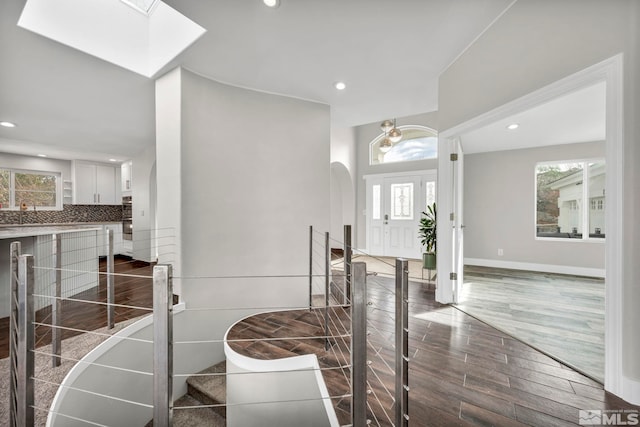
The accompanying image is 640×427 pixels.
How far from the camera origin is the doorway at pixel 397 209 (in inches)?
238

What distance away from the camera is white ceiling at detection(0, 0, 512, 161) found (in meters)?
2.04

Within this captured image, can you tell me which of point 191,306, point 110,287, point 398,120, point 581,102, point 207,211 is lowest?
point 191,306

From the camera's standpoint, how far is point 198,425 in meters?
2.57

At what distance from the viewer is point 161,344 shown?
1007 millimetres

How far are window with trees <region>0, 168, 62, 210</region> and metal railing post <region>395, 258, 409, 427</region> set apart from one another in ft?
26.7

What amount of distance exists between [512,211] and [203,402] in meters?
5.99

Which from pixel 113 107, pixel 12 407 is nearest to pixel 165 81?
pixel 113 107

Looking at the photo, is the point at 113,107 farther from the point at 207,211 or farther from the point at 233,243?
the point at 233,243

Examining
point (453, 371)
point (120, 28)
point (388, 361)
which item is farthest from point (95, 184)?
point (453, 371)

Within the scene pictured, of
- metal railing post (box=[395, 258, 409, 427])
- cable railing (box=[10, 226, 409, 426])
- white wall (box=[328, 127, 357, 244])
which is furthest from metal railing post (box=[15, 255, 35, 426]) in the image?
white wall (box=[328, 127, 357, 244])

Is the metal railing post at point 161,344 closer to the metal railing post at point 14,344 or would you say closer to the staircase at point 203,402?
the metal railing post at point 14,344

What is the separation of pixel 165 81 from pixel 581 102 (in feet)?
15.8

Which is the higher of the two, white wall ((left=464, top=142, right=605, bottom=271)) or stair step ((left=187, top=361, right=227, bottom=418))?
white wall ((left=464, top=142, right=605, bottom=271))

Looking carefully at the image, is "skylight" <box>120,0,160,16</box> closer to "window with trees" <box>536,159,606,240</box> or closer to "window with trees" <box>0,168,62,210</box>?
"window with trees" <box>0,168,62,210</box>
